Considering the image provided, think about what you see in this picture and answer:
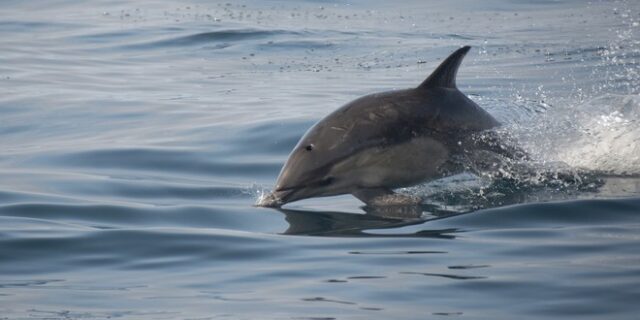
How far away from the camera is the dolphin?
8500 mm

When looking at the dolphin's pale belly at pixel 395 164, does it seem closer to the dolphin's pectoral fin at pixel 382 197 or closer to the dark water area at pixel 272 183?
the dolphin's pectoral fin at pixel 382 197

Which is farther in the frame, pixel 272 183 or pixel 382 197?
pixel 272 183

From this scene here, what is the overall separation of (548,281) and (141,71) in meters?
11.9

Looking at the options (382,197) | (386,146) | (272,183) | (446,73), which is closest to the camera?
(382,197)

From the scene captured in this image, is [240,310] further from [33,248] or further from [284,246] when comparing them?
[33,248]

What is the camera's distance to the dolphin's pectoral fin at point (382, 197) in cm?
831

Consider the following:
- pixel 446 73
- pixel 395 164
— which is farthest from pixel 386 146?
pixel 446 73

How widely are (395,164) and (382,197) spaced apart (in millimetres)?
338

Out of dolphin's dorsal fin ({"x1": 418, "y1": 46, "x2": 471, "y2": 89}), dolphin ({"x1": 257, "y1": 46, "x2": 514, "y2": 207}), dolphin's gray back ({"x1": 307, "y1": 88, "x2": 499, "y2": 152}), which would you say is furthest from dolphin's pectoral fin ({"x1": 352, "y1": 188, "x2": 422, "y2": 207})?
dolphin's dorsal fin ({"x1": 418, "y1": 46, "x2": 471, "y2": 89})

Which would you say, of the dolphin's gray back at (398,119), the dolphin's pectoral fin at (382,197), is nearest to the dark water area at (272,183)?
the dolphin's pectoral fin at (382,197)

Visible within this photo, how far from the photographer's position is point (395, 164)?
8672mm

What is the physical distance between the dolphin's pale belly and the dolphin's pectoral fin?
0.07 meters

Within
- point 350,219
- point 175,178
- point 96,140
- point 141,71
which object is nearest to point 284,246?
point 350,219

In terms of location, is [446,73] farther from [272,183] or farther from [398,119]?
[272,183]
